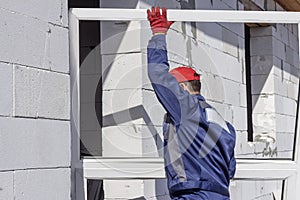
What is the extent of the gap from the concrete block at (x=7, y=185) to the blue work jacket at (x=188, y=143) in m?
0.73

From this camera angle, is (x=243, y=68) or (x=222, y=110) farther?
(x=243, y=68)

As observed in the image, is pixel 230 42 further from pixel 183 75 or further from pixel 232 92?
pixel 183 75

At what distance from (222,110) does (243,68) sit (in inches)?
33.3

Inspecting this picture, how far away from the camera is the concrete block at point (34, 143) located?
76.6 inches

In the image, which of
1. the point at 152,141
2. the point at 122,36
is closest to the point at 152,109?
the point at 152,141

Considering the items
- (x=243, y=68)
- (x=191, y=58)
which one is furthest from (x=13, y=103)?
(x=243, y=68)

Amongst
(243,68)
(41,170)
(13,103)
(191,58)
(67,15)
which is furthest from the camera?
(243,68)

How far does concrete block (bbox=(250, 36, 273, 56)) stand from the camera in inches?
222

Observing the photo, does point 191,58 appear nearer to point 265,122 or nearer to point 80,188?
point 80,188

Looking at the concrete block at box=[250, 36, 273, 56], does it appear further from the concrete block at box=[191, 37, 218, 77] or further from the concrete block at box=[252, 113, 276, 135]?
the concrete block at box=[191, 37, 218, 77]

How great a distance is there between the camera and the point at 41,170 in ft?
6.94

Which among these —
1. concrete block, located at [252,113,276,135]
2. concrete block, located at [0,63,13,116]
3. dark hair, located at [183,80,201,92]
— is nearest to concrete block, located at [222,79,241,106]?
concrete block, located at [252,113,276,135]

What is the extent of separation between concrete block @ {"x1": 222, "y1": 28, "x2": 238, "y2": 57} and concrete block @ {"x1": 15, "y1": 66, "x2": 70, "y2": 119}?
7.04 feet

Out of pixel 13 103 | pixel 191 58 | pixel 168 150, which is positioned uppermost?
pixel 191 58
